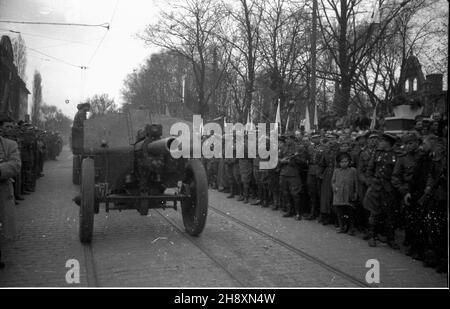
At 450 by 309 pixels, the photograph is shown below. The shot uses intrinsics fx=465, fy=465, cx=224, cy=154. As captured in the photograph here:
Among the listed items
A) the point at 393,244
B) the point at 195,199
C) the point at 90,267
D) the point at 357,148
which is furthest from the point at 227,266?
the point at 357,148

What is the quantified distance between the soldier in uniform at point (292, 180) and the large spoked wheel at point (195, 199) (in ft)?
9.04

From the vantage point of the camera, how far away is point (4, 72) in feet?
41.5

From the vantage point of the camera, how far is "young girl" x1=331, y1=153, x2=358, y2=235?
7.88 m

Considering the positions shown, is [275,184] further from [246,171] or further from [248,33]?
[248,33]

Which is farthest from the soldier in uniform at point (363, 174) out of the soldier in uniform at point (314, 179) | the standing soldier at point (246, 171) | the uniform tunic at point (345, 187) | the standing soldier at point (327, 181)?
the standing soldier at point (246, 171)

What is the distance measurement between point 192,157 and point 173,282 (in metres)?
2.68

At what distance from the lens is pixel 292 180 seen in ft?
32.0

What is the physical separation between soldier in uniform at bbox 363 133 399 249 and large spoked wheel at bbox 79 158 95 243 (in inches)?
161

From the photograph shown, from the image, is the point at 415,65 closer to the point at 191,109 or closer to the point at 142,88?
the point at 191,109

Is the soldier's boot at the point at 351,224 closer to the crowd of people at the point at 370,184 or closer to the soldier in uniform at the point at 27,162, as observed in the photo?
the crowd of people at the point at 370,184

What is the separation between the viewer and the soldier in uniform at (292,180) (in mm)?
9648

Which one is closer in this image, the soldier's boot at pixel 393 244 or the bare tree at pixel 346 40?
the soldier's boot at pixel 393 244

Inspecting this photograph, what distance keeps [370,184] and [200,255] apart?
292cm

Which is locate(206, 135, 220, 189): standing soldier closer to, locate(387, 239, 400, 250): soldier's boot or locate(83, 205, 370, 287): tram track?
locate(83, 205, 370, 287): tram track
